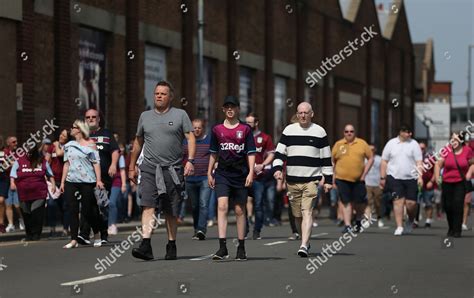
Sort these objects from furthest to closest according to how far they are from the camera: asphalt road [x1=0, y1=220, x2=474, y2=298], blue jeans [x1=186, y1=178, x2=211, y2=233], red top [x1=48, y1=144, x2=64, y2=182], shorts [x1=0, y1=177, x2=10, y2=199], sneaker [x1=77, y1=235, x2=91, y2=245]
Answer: shorts [x1=0, y1=177, x2=10, y2=199] < red top [x1=48, y1=144, x2=64, y2=182] < blue jeans [x1=186, y1=178, x2=211, y2=233] < sneaker [x1=77, y1=235, x2=91, y2=245] < asphalt road [x1=0, y1=220, x2=474, y2=298]

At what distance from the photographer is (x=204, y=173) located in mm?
18422

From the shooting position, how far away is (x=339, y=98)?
4934 cm

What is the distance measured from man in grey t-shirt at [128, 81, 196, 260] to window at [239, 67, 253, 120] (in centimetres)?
2534

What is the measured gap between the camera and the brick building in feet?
80.9

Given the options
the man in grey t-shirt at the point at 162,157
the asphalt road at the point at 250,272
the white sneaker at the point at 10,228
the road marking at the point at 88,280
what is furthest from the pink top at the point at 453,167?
the road marking at the point at 88,280

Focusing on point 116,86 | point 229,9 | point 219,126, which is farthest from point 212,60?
point 219,126

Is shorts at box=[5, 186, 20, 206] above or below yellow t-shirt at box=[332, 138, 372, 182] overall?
below

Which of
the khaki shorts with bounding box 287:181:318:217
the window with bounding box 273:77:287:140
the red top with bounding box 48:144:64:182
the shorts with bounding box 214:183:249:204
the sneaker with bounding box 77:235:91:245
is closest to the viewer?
the shorts with bounding box 214:183:249:204

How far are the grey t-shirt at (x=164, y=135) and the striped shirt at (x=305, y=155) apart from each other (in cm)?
165

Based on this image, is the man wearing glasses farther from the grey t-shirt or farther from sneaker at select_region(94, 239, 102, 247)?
the grey t-shirt

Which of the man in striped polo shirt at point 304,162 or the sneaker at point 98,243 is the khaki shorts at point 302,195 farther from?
the sneaker at point 98,243

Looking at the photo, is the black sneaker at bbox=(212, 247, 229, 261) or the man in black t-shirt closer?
the black sneaker at bbox=(212, 247, 229, 261)

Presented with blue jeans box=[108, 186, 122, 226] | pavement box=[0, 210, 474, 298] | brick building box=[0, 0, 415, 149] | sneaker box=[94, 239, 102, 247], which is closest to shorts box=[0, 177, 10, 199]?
blue jeans box=[108, 186, 122, 226]

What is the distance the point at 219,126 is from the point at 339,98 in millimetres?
35962
